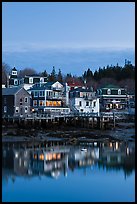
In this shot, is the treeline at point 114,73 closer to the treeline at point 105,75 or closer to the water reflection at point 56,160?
the treeline at point 105,75

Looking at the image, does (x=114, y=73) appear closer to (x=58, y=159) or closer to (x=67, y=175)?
(x=58, y=159)

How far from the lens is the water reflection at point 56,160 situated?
76.4 feet

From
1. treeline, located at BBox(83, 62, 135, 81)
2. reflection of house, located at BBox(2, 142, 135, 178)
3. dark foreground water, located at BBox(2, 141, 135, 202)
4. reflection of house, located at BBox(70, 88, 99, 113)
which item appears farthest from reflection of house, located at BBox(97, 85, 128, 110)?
dark foreground water, located at BBox(2, 141, 135, 202)

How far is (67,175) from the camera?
22.2 metres

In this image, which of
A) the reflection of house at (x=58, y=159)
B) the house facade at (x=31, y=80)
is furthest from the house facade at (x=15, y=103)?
the reflection of house at (x=58, y=159)

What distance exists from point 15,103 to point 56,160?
34.8m

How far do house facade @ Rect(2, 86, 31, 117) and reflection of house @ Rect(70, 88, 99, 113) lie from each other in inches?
614

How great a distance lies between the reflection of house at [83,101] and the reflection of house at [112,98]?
8820 mm

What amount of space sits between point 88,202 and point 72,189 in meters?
2.54

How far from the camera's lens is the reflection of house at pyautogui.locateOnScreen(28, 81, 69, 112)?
68812 millimetres

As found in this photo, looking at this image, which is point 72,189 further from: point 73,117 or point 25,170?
point 73,117

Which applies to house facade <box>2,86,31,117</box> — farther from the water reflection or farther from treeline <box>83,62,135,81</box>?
treeline <box>83,62,135,81</box>

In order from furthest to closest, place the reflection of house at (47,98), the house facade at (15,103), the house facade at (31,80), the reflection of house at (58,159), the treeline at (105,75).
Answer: the treeline at (105,75)
the house facade at (31,80)
the reflection of house at (47,98)
the house facade at (15,103)
the reflection of house at (58,159)

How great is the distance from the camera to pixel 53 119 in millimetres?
57062
